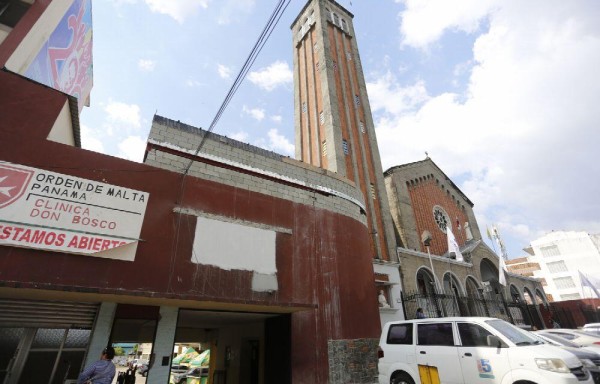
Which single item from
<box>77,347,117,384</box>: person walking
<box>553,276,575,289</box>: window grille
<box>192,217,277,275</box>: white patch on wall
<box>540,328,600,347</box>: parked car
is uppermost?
<box>553,276,575,289</box>: window grille

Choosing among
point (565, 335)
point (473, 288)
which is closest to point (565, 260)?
point (473, 288)

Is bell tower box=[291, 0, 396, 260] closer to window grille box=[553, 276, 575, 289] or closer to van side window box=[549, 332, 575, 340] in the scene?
van side window box=[549, 332, 575, 340]

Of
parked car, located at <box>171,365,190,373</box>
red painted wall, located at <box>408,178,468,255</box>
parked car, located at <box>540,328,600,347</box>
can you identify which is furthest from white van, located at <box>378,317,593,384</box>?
parked car, located at <box>171,365,190,373</box>

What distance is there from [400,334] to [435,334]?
106 cm

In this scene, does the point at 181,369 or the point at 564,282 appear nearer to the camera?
the point at 181,369

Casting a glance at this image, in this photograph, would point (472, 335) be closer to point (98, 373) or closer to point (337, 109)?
point (98, 373)

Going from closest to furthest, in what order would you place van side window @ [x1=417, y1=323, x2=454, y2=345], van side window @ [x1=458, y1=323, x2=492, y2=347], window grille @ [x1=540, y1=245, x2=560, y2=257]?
van side window @ [x1=458, y1=323, x2=492, y2=347], van side window @ [x1=417, y1=323, x2=454, y2=345], window grille @ [x1=540, y1=245, x2=560, y2=257]

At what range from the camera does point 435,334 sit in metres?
7.27

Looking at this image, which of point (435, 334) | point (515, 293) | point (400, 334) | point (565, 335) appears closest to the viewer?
point (435, 334)

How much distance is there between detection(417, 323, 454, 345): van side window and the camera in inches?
276

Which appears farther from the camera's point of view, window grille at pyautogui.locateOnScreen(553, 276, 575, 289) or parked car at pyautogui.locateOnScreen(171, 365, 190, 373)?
window grille at pyautogui.locateOnScreen(553, 276, 575, 289)

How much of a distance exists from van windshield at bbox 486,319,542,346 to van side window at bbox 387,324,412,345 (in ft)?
6.49

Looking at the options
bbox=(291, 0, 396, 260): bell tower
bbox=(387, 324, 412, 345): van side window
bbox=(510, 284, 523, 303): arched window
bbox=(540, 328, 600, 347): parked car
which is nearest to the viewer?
bbox=(387, 324, 412, 345): van side window

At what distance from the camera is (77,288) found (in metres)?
5.98
